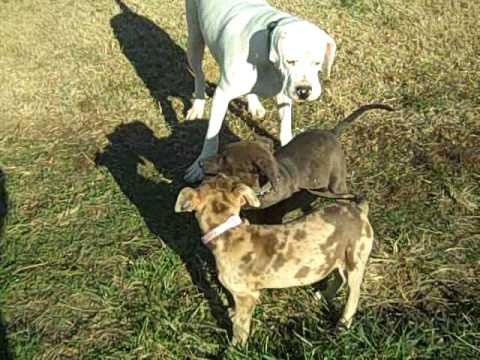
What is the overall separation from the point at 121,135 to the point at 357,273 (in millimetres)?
3652

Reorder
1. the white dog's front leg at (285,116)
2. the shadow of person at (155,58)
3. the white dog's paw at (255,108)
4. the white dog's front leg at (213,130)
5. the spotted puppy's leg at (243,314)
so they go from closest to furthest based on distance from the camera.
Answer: the spotted puppy's leg at (243,314), the white dog's front leg at (213,130), the white dog's front leg at (285,116), the white dog's paw at (255,108), the shadow of person at (155,58)

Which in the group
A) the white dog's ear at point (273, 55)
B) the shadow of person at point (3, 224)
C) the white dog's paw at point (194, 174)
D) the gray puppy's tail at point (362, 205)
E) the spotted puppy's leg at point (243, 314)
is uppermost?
the white dog's ear at point (273, 55)

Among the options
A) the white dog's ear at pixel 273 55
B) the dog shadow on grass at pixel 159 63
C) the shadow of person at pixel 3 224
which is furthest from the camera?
→ the dog shadow on grass at pixel 159 63

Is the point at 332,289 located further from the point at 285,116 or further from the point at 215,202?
the point at 285,116

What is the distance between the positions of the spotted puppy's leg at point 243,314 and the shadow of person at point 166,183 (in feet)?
0.95

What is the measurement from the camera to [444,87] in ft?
21.7

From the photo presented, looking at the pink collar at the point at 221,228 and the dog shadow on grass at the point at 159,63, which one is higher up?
the pink collar at the point at 221,228

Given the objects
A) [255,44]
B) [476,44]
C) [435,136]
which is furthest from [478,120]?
[255,44]

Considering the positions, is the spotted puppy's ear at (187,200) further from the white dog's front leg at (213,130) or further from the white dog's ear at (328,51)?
the white dog's ear at (328,51)

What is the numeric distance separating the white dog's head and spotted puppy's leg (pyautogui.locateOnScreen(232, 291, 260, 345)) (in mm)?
1828

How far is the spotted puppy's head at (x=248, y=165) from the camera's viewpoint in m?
3.84

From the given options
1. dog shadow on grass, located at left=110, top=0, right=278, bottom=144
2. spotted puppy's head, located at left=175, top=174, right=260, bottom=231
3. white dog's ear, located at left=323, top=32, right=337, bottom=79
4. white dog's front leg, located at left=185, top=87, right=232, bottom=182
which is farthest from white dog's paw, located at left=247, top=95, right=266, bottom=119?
spotted puppy's head, located at left=175, top=174, right=260, bottom=231

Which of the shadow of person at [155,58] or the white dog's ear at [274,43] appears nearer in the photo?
the white dog's ear at [274,43]

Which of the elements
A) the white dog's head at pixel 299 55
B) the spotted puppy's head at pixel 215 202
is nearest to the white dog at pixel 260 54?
the white dog's head at pixel 299 55
